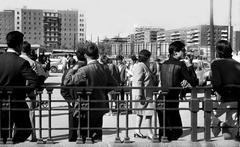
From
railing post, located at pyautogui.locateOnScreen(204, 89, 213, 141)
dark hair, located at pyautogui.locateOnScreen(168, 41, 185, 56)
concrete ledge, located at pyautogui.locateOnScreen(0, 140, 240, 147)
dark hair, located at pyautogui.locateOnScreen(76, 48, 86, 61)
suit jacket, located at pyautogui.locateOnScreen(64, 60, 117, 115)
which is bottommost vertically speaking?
concrete ledge, located at pyautogui.locateOnScreen(0, 140, 240, 147)

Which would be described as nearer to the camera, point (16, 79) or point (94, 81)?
point (16, 79)

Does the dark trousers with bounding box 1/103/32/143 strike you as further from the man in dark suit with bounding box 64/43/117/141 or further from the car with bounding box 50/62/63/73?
the car with bounding box 50/62/63/73

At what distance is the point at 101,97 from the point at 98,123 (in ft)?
1.36

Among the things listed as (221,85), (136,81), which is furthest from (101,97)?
(136,81)

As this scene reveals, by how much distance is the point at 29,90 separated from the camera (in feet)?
20.0

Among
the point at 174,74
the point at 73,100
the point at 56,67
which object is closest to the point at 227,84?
the point at 174,74

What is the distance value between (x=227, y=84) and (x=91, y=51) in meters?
2.16

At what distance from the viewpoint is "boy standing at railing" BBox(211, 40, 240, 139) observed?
665 centimetres

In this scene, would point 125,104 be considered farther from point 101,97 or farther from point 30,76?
point 30,76

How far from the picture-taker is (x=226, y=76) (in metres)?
6.68

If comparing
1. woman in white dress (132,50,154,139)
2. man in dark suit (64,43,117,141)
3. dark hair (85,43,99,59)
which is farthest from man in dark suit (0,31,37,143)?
woman in white dress (132,50,154,139)

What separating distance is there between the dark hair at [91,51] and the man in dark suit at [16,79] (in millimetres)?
1169

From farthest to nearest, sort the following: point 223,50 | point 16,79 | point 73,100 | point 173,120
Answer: point 173,120 → point 223,50 → point 73,100 → point 16,79

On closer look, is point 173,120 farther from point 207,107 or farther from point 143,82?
point 143,82
